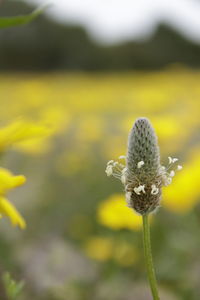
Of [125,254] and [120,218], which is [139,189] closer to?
[120,218]

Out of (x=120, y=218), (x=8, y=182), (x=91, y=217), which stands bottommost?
(x=8, y=182)

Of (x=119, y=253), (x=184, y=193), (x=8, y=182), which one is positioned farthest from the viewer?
(x=119, y=253)

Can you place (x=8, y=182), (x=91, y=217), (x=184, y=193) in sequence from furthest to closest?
(x=91, y=217) < (x=184, y=193) < (x=8, y=182)

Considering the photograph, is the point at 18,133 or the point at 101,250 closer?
the point at 18,133

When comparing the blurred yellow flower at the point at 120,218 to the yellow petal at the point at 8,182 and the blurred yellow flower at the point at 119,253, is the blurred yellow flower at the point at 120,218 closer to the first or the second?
the blurred yellow flower at the point at 119,253

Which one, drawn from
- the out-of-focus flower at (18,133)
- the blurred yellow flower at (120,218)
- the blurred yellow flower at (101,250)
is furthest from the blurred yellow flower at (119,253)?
the out-of-focus flower at (18,133)

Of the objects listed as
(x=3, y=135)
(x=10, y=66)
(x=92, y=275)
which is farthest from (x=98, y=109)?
(x=10, y=66)

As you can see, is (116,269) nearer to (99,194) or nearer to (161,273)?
(161,273)

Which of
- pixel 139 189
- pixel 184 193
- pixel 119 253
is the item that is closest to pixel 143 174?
pixel 139 189
